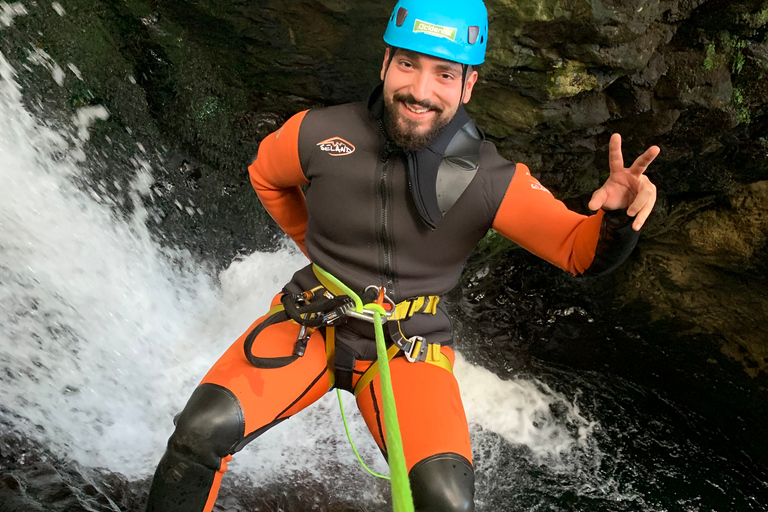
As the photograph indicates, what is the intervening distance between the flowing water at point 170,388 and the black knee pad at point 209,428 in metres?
1.06

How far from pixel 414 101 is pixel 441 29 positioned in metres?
0.29

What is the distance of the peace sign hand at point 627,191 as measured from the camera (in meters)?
1.81

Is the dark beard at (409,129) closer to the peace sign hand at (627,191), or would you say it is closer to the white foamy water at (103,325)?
the peace sign hand at (627,191)

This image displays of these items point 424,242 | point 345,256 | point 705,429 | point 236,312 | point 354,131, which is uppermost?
point 354,131

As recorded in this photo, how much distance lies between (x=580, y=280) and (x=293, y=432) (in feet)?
8.18

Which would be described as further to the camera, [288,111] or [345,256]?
[288,111]

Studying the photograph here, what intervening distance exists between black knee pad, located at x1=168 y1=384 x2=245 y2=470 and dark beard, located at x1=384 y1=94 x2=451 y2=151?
1.21 m

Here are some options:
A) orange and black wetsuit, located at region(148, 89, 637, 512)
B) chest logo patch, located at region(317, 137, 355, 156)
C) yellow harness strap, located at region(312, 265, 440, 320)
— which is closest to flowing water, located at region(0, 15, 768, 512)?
orange and black wetsuit, located at region(148, 89, 637, 512)

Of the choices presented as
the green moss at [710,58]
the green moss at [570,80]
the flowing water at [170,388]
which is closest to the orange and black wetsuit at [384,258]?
the green moss at [570,80]

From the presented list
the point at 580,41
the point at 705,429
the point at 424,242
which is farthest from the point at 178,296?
the point at 705,429

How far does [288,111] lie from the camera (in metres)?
3.92

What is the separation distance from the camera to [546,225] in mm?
2174

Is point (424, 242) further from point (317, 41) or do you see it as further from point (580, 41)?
point (317, 41)

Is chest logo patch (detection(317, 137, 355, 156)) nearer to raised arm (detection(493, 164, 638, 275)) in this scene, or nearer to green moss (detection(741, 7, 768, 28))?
raised arm (detection(493, 164, 638, 275))
